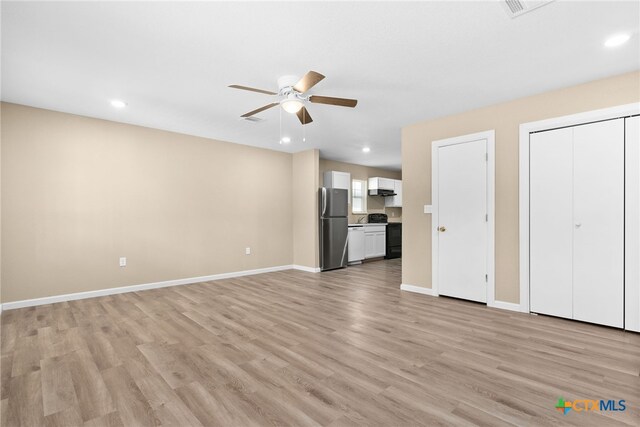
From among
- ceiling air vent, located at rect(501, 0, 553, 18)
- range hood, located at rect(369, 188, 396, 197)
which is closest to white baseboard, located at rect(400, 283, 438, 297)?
ceiling air vent, located at rect(501, 0, 553, 18)

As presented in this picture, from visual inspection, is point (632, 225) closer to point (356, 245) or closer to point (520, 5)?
point (520, 5)

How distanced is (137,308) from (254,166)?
10.6 feet

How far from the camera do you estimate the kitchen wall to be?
7352mm

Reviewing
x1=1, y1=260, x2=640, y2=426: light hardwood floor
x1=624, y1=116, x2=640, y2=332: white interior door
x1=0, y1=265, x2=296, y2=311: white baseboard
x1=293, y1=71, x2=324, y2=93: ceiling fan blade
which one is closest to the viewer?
x1=1, y1=260, x2=640, y2=426: light hardwood floor

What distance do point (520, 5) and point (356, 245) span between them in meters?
5.44

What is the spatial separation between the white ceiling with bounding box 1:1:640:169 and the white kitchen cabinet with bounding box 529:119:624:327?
0.64 metres

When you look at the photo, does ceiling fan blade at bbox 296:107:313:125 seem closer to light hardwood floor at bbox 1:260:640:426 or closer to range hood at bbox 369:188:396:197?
light hardwood floor at bbox 1:260:640:426

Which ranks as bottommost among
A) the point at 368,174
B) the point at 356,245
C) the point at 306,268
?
the point at 306,268

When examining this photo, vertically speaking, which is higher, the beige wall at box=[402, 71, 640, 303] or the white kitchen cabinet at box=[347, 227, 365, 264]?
the beige wall at box=[402, 71, 640, 303]

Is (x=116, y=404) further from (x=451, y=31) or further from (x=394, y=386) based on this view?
(x=451, y=31)

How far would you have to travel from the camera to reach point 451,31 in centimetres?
228

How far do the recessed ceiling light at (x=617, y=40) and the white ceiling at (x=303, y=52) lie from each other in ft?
0.14

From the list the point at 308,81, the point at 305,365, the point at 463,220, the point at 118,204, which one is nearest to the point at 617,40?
the point at 463,220

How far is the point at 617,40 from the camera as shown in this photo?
238 cm
